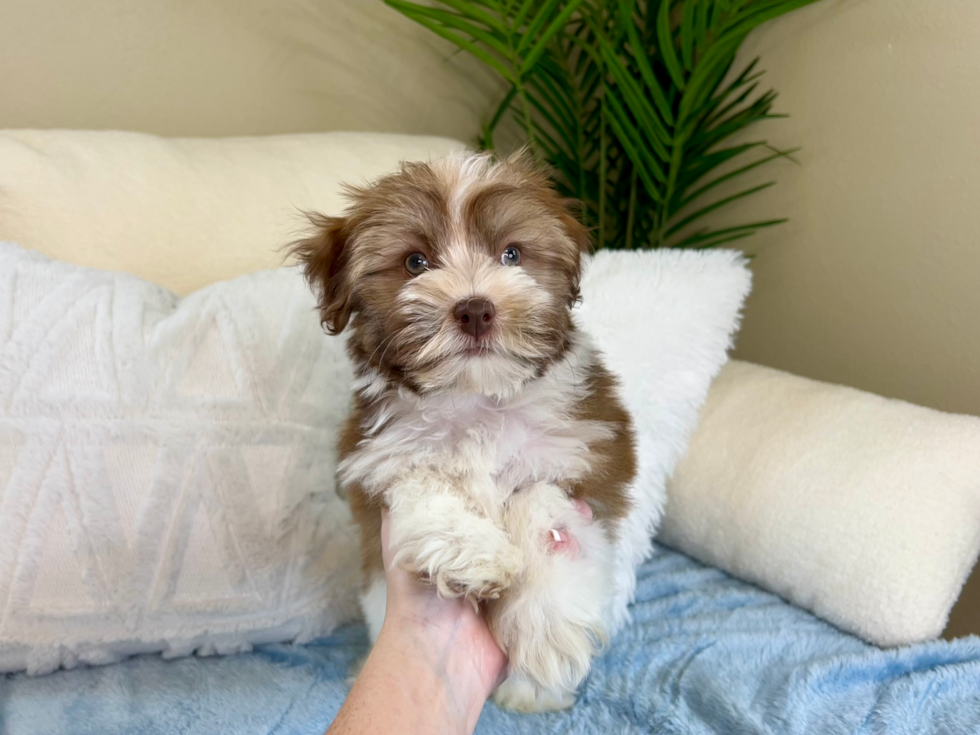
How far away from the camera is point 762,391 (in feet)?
6.98

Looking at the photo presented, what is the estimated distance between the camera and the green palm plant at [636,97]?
228 centimetres

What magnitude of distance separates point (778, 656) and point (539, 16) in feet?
6.65

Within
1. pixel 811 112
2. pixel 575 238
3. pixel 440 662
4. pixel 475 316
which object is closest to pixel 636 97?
pixel 811 112

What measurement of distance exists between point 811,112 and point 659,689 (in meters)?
2.05

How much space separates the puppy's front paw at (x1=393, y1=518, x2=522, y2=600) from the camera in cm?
116

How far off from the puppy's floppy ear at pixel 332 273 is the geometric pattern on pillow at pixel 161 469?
0.43 meters

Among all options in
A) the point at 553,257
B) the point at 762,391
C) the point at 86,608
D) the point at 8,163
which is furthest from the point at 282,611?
the point at 762,391

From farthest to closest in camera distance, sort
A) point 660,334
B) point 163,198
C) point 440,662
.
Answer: point 660,334 < point 163,198 < point 440,662

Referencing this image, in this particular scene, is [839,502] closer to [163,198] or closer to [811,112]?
[811,112]

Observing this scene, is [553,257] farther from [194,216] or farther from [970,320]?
[970,320]

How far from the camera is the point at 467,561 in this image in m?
1.16

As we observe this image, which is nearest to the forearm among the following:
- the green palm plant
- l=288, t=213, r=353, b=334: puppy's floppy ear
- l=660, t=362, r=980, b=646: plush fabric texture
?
l=288, t=213, r=353, b=334: puppy's floppy ear

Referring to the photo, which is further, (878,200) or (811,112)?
(811,112)

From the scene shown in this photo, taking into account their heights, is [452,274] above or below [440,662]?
above
